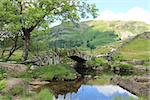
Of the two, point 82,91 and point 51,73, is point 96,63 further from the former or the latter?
point 82,91

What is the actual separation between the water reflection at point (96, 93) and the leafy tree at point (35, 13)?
9.37m

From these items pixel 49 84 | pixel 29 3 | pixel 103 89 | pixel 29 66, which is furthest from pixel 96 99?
pixel 29 3

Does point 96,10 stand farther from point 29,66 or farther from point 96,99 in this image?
point 96,99

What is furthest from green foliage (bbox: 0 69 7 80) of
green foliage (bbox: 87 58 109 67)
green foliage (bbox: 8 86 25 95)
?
green foliage (bbox: 87 58 109 67)

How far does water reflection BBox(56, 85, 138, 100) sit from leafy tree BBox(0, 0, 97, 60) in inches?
369

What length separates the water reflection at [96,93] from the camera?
2919cm

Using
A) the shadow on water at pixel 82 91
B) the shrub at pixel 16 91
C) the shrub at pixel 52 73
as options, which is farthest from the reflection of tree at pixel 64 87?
the shrub at pixel 16 91

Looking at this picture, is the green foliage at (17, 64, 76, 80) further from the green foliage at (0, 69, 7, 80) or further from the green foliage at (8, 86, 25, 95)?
the green foliage at (8, 86, 25, 95)

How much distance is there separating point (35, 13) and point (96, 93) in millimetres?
12846

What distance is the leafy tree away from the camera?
41000 millimetres

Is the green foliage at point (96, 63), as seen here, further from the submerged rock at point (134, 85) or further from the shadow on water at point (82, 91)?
the shadow on water at point (82, 91)

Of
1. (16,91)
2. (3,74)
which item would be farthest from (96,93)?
(3,74)

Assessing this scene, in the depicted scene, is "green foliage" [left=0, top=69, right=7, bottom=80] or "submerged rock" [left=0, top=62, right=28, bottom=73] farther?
"submerged rock" [left=0, top=62, right=28, bottom=73]

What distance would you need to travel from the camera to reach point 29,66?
4216cm
